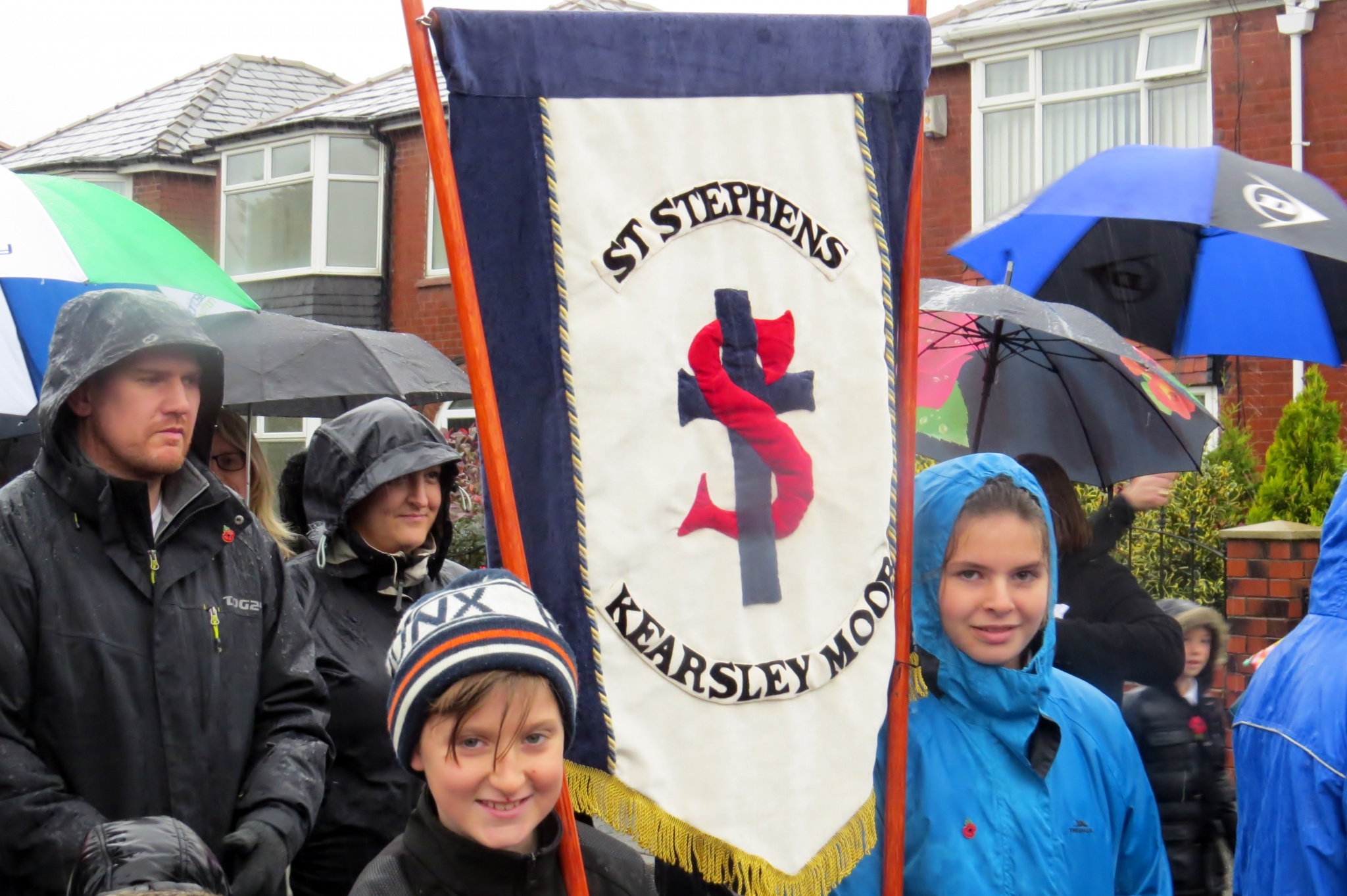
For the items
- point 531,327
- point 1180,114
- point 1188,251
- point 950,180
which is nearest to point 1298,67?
point 1180,114

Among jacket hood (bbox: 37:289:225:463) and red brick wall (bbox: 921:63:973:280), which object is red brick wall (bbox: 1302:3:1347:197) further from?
jacket hood (bbox: 37:289:225:463)

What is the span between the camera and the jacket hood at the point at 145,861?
201 cm

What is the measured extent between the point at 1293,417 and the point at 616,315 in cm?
828

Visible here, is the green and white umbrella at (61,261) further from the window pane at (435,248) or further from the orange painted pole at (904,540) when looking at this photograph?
the window pane at (435,248)

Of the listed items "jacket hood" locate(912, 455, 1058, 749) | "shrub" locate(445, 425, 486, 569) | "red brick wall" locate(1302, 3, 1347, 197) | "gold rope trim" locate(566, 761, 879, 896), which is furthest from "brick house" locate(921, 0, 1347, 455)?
"gold rope trim" locate(566, 761, 879, 896)

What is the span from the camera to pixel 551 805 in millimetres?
2242

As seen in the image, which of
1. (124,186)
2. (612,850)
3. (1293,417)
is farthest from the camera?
(124,186)

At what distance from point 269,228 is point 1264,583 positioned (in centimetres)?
1809

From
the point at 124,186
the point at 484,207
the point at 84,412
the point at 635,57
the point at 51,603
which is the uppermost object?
the point at 124,186

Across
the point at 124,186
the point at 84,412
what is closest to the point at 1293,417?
the point at 84,412

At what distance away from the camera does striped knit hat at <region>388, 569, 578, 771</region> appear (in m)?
2.19

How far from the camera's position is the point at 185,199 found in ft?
78.0

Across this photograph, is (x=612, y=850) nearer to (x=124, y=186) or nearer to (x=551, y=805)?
(x=551, y=805)

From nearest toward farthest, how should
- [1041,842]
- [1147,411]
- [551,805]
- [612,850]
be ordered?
[551,805] < [612,850] < [1041,842] < [1147,411]
